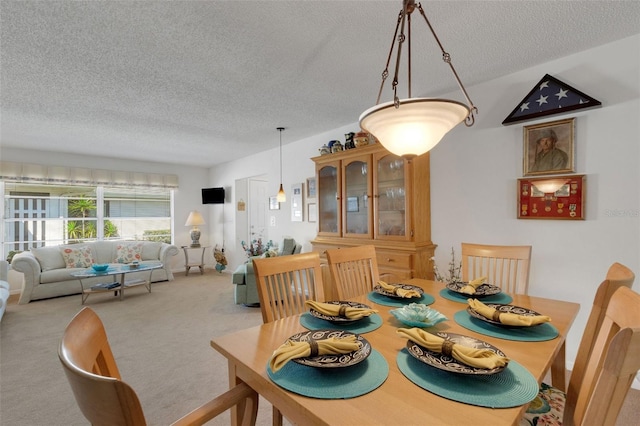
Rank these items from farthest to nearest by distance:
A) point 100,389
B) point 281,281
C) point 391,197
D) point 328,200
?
point 328,200 → point 391,197 → point 281,281 → point 100,389

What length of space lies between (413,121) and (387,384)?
92 cm

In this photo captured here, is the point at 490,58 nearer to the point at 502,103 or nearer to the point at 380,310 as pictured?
the point at 502,103

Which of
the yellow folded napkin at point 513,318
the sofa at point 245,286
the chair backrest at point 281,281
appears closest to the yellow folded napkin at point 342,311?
the chair backrest at point 281,281

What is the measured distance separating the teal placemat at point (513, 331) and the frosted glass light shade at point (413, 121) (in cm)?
75

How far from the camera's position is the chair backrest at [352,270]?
70.9 inches

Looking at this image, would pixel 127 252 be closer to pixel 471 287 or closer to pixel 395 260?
pixel 395 260

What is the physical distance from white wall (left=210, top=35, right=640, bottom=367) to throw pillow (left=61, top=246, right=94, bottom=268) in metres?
5.47

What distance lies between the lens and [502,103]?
2518 mm

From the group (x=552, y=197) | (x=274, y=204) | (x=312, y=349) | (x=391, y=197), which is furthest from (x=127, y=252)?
(x=552, y=197)

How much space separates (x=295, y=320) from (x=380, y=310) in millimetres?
420

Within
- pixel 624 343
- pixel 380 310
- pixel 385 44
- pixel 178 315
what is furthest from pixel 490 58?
pixel 178 315

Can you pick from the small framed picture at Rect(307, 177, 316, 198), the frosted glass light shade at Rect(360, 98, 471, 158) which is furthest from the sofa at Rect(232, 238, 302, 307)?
the frosted glass light shade at Rect(360, 98, 471, 158)

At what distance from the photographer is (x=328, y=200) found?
146 inches

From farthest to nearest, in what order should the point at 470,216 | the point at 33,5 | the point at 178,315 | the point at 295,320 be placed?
the point at 178,315 < the point at 470,216 < the point at 33,5 < the point at 295,320
